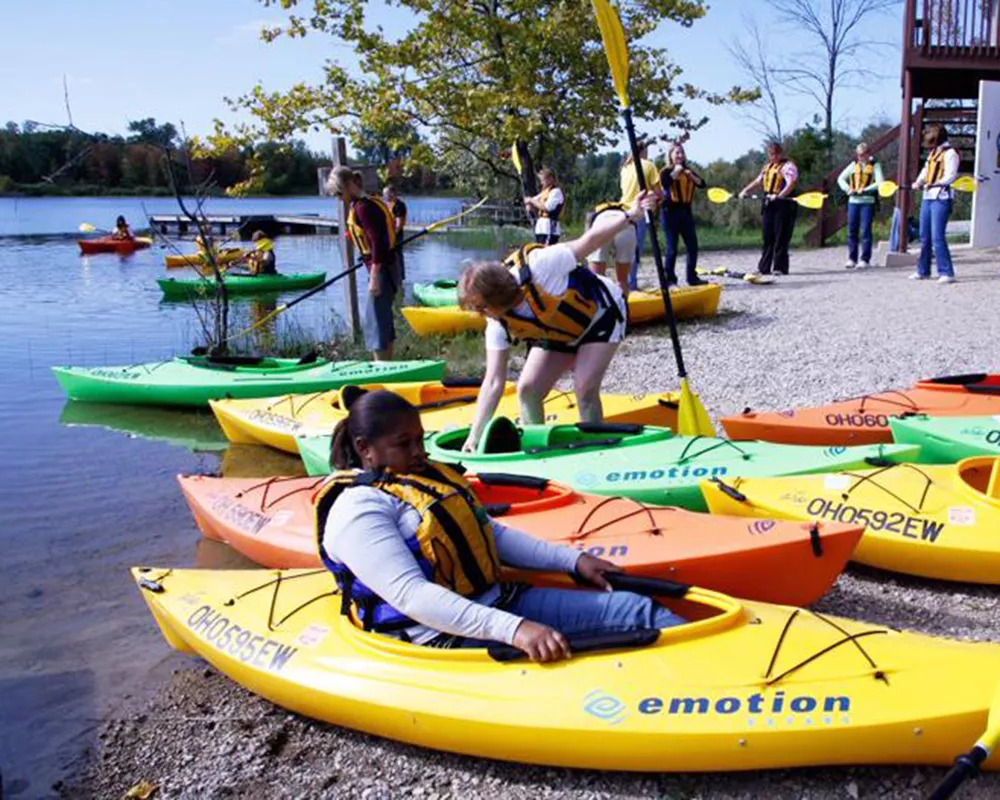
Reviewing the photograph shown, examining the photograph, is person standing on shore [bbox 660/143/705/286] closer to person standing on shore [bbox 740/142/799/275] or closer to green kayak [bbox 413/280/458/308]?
person standing on shore [bbox 740/142/799/275]

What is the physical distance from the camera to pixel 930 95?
1348 centimetres

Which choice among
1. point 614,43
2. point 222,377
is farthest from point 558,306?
point 222,377

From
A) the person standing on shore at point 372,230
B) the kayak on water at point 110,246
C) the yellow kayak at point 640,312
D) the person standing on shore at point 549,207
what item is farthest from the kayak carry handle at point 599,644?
the kayak on water at point 110,246

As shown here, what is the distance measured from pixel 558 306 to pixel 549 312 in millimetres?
53

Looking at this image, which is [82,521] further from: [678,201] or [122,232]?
[122,232]

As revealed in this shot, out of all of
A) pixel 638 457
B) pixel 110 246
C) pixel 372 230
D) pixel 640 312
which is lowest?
pixel 638 457

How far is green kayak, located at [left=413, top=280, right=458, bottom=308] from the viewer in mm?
11789

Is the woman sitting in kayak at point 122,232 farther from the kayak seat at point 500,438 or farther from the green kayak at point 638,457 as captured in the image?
the kayak seat at point 500,438

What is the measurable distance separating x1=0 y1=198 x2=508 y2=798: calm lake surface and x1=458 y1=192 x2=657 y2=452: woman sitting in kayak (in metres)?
1.78

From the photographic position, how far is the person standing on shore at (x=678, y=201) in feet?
35.2

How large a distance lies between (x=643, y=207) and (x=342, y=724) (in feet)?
10.1

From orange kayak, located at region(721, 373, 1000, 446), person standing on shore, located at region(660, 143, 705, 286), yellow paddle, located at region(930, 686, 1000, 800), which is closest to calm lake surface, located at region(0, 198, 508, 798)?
yellow paddle, located at region(930, 686, 1000, 800)

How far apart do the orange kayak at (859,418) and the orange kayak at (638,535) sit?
176 centimetres

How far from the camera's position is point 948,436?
5004 mm
